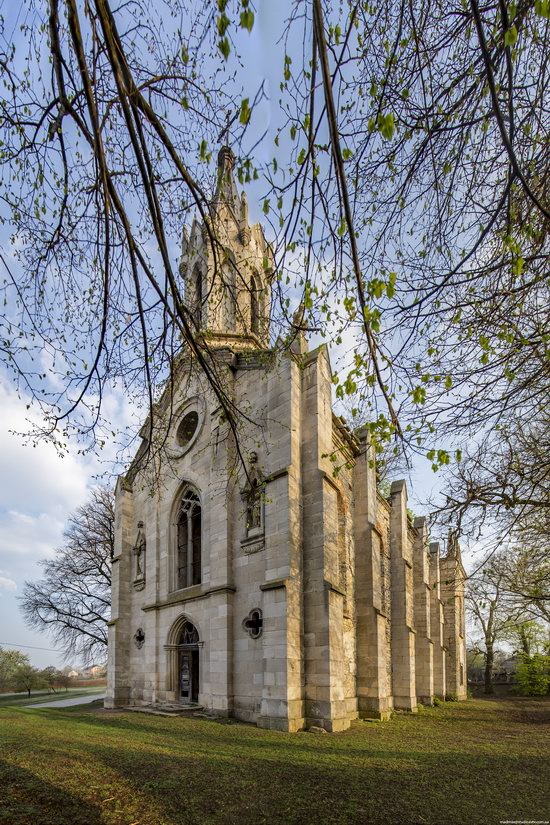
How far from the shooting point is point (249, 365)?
15.0 m

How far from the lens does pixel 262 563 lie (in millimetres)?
12539

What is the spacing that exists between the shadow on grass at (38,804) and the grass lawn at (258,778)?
10 millimetres

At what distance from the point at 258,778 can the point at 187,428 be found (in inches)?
471

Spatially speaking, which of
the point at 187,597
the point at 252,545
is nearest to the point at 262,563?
the point at 252,545

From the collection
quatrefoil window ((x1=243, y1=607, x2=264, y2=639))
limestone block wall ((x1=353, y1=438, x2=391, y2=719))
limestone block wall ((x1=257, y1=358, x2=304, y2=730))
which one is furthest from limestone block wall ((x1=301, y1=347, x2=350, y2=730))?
limestone block wall ((x1=353, y1=438, x2=391, y2=719))

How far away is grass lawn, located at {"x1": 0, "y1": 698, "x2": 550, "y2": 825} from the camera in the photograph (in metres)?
5.31

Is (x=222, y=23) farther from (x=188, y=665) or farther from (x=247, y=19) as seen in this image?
(x=188, y=665)

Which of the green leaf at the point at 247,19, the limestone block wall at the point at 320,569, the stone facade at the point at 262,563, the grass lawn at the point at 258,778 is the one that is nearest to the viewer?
the green leaf at the point at 247,19

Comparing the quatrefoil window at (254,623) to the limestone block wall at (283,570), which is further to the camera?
the quatrefoil window at (254,623)

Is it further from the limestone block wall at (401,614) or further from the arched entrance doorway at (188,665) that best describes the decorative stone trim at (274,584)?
the limestone block wall at (401,614)

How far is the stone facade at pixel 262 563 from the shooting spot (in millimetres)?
11266

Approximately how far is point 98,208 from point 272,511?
8655mm

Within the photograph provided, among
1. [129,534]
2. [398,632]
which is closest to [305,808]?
[398,632]

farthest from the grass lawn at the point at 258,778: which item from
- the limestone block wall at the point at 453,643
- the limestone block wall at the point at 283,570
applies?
the limestone block wall at the point at 453,643
